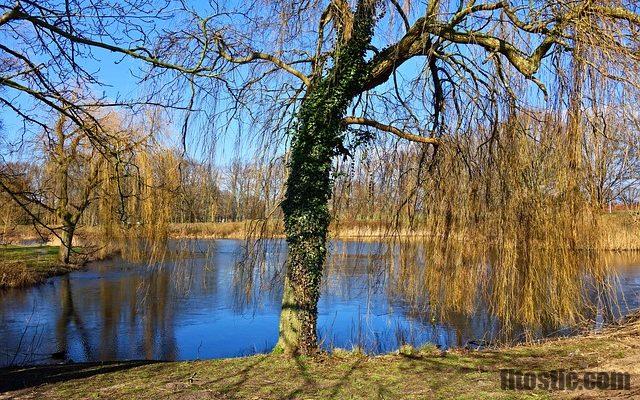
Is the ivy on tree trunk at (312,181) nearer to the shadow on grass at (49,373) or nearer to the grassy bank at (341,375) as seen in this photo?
the grassy bank at (341,375)

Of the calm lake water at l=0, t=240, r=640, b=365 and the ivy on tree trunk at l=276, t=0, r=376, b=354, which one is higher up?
the ivy on tree trunk at l=276, t=0, r=376, b=354

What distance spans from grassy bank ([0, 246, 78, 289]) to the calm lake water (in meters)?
1.31

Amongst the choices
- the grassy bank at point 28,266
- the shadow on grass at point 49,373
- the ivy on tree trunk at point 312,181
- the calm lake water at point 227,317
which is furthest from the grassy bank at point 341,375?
the grassy bank at point 28,266

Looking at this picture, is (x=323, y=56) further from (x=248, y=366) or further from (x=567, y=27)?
(x=248, y=366)

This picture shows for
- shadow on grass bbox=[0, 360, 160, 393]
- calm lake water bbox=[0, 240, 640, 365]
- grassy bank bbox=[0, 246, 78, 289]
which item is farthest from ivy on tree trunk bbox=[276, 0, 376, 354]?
grassy bank bbox=[0, 246, 78, 289]

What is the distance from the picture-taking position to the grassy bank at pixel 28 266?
14.6 metres

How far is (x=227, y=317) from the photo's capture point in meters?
10.1

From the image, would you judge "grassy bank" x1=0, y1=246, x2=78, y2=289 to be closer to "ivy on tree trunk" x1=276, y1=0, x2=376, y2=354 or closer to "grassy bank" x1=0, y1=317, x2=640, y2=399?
"grassy bank" x1=0, y1=317, x2=640, y2=399

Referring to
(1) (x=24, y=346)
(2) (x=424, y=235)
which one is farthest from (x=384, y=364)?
(1) (x=24, y=346)

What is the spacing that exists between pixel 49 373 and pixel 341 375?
114 inches

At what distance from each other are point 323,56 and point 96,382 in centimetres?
390

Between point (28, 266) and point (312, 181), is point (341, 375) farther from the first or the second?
point (28, 266)

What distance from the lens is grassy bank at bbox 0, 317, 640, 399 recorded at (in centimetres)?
385

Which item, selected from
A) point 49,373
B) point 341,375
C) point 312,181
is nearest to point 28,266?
point 49,373
